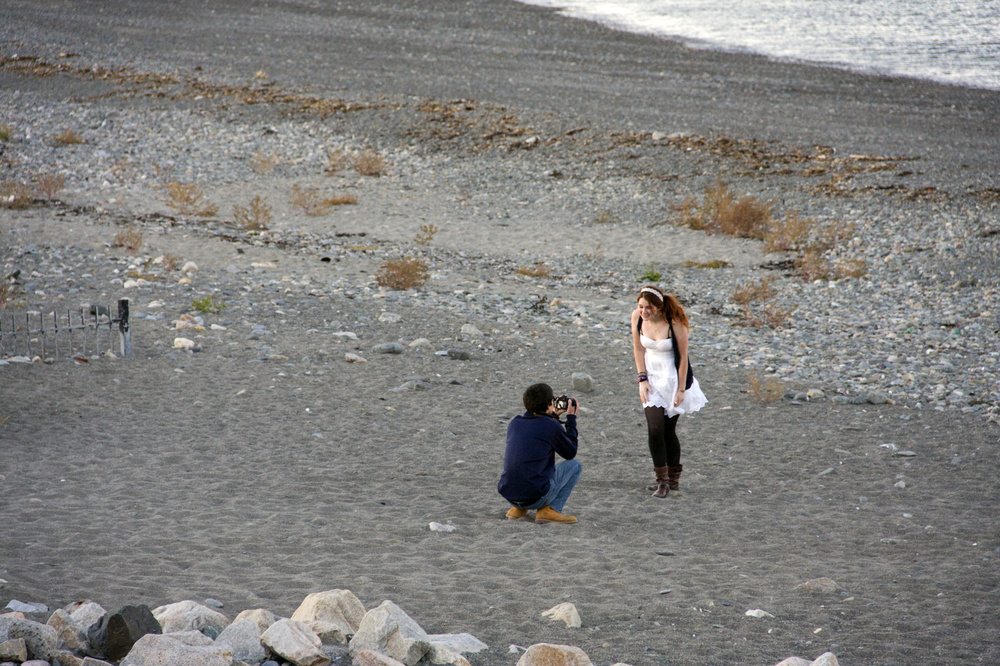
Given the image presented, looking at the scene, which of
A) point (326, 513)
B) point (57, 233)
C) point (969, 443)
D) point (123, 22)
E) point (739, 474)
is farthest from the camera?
point (123, 22)

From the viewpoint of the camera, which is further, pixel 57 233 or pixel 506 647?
pixel 57 233

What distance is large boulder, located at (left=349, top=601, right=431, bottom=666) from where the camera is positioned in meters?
3.43

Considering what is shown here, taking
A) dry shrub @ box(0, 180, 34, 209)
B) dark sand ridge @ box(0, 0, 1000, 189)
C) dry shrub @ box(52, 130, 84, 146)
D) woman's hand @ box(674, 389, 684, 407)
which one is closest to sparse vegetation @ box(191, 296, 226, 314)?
woman's hand @ box(674, 389, 684, 407)

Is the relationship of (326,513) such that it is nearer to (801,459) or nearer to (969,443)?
(801,459)

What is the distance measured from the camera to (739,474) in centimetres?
666

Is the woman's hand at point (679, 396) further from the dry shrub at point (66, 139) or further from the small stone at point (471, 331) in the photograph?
the dry shrub at point (66, 139)

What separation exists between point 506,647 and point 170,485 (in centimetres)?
302

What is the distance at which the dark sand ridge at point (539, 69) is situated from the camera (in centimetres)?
2336

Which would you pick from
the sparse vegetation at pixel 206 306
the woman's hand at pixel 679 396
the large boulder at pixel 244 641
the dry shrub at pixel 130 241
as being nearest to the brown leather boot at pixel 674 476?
the woman's hand at pixel 679 396

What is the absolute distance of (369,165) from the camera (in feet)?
64.8

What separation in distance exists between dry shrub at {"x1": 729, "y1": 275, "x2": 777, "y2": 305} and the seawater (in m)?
21.5

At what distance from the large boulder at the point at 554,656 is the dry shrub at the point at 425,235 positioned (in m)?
11.7

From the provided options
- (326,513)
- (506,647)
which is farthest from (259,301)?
(506,647)

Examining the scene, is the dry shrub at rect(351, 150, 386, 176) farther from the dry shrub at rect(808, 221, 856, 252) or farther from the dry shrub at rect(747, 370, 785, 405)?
the dry shrub at rect(747, 370, 785, 405)
